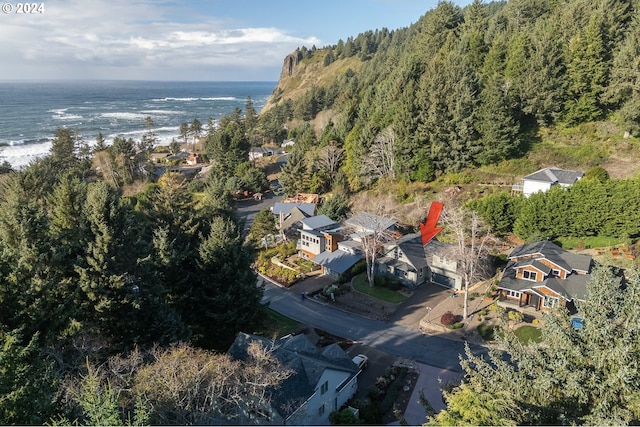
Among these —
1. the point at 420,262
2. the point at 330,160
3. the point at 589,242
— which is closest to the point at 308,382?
the point at 420,262

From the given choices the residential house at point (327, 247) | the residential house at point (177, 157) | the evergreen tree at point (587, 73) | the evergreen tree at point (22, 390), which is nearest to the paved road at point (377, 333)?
the residential house at point (327, 247)

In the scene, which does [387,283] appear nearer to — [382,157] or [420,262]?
[420,262]

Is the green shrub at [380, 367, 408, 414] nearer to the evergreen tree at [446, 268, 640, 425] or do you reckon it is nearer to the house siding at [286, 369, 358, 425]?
the house siding at [286, 369, 358, 425]

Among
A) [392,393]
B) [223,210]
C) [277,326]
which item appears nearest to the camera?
[392,393]

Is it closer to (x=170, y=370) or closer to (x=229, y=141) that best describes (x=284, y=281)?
(x=170, y=370)

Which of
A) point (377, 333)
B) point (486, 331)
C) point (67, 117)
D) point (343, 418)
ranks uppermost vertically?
point (67, 117)

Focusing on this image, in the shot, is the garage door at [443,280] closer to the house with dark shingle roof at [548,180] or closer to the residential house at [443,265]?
the residential house at [443,265]

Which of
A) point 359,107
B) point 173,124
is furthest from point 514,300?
point 173,124

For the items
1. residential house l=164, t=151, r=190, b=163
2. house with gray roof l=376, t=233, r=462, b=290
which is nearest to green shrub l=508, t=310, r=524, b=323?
house with gray roof l=376, t=233, r=462, b=290
